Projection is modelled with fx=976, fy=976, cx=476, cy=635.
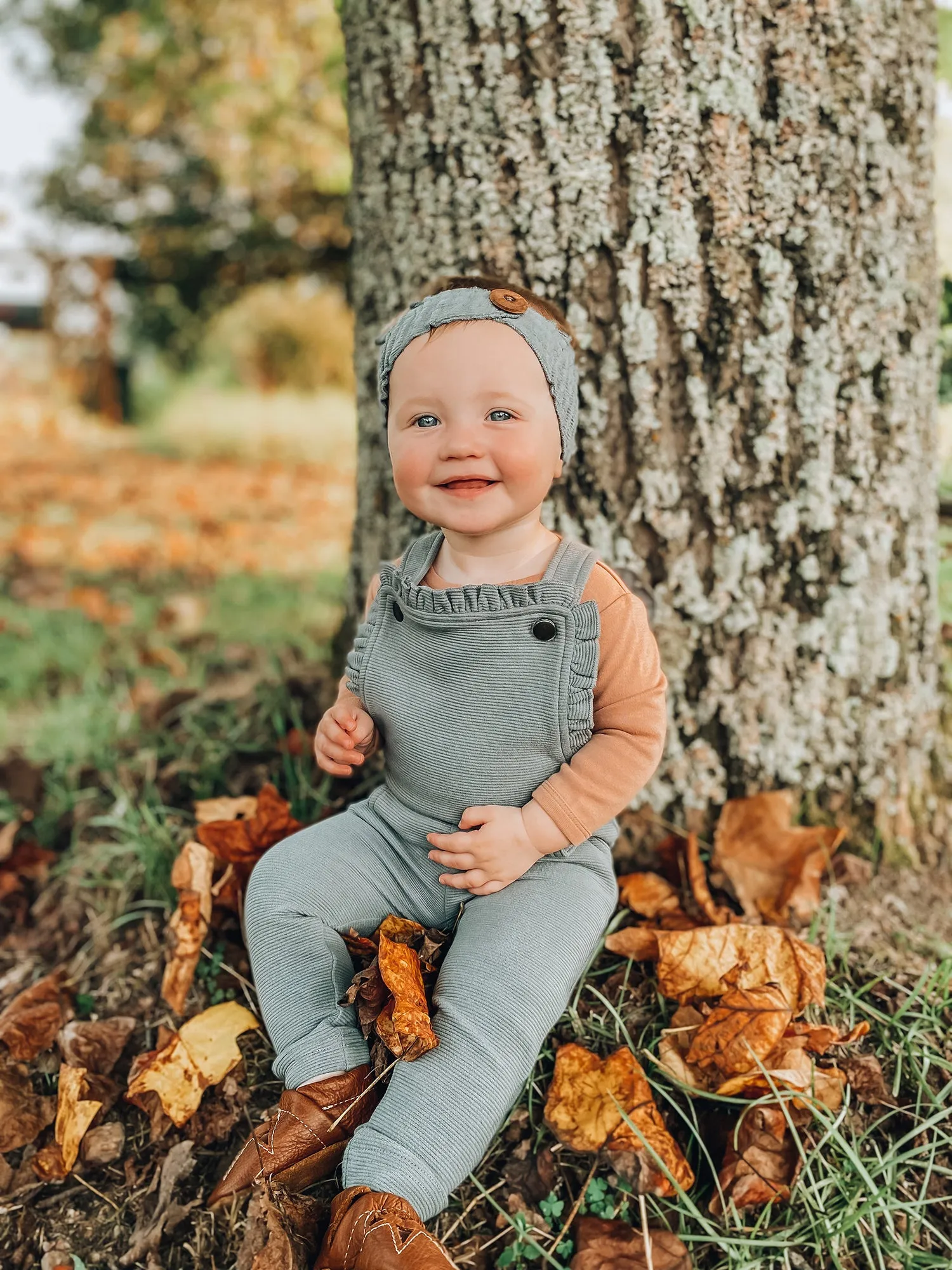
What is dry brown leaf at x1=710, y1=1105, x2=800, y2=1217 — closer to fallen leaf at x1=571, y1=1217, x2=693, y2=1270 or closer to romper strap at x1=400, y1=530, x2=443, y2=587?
fallen leaf at x1=571, y1=1217, x2=693, y2=1270

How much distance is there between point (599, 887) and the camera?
1760mm

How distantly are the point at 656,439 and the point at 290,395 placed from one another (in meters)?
12.0

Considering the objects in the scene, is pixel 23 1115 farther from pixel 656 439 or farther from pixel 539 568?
pixel 656 439

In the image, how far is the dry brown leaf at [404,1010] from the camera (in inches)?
58.6

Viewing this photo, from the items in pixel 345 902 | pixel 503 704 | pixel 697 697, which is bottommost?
pixel 345 902

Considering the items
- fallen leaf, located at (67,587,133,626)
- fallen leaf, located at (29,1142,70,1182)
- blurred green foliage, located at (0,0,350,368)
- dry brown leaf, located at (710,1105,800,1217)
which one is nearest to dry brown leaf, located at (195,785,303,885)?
fallen leaf, located at (29,1142,70,1182)

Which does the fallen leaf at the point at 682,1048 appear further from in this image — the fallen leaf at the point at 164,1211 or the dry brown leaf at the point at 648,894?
the fallen leaf at the point at 164,1211

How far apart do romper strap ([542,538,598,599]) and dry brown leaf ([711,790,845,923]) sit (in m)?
0.72

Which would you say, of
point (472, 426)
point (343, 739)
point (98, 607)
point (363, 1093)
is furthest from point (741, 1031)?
point (98, 607)

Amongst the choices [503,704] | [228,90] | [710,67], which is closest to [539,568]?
[503,704]

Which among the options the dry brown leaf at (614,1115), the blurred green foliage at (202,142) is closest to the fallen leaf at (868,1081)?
the dry brown leaf at (614,1115)

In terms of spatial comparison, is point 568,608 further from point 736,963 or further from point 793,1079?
point 793,1079

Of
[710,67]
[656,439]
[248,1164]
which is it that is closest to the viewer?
[248,1164]

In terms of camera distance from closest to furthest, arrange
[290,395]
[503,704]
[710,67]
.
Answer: [503,704] → [710,67] → [290,395]
